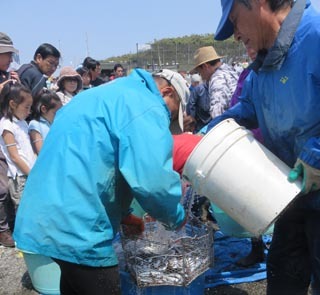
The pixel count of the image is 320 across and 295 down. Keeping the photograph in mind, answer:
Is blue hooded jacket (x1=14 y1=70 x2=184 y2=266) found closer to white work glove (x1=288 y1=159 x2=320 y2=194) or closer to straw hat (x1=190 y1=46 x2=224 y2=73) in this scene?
white work glove (x1=288 y1=159 x2=320 y2=194)

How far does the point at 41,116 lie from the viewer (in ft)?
13.2

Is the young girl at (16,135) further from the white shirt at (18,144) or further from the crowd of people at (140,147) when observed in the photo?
the crowd of people at (140,147)

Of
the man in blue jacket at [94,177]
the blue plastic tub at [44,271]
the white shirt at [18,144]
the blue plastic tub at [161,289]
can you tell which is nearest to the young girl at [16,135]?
the white shirt at [18,144]

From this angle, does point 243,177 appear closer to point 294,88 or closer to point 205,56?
point 294,88

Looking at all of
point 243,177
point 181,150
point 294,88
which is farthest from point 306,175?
point 181,150

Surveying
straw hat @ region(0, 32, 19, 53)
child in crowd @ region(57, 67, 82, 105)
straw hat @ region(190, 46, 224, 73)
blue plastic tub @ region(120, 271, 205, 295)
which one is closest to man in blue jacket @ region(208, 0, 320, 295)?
blue plastic tub @ region(120, 271, 205, 295)

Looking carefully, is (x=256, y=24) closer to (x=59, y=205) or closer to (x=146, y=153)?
(x=146, y=153)

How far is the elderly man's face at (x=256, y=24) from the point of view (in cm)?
169

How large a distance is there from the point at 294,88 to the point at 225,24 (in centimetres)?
45

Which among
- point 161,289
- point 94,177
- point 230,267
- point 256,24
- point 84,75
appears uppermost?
point 256,24

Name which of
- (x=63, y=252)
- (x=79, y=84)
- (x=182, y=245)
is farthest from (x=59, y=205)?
(x=79, y=84)

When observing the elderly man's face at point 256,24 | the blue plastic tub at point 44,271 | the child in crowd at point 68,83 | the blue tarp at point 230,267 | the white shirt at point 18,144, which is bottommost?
the blue tarp at point 230,267

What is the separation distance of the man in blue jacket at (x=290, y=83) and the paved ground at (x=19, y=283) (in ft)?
3.13

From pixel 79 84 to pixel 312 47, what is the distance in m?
4.12
